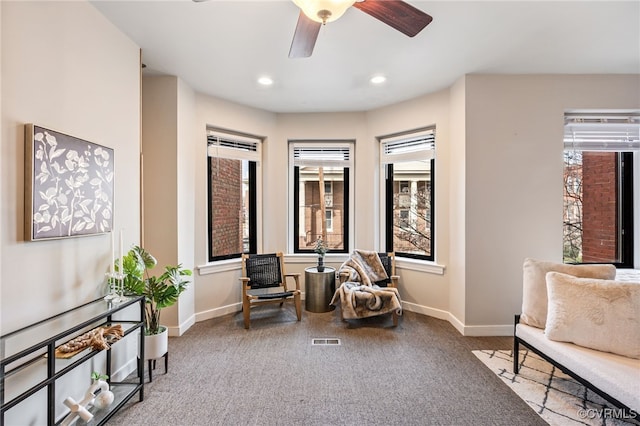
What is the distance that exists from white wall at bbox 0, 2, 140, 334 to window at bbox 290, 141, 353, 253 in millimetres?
2352

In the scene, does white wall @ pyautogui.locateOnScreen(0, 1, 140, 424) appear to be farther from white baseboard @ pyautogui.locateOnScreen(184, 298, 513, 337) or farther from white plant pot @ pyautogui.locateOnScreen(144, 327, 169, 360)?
white baseboard @ pyautogui.locateOnScreen(184, 298, 513, 337)

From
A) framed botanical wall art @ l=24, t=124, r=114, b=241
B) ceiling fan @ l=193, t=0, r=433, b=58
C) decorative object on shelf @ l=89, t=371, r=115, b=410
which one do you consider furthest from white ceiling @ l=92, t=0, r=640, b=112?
decorative object on shelf @ l=89, t=371, r=115, b=410

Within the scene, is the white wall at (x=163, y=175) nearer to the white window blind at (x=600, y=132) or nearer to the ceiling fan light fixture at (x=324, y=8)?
the ceiling fan light fixture at (x=324, y=8)

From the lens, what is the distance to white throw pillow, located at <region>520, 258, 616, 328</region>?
236 centimetres

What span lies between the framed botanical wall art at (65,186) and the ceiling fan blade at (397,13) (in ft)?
6.25

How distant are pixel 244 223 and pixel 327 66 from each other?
7.87 ft

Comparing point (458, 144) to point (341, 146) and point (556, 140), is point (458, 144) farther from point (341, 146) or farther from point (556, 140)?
point (341, 146)

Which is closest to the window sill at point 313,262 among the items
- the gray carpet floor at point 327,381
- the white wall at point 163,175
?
the white wall at point 163,175

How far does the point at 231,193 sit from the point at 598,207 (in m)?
4.55

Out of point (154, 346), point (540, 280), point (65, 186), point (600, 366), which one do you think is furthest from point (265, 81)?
point (600, 366)

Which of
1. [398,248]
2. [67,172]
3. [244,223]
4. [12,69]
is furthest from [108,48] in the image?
[398,248]

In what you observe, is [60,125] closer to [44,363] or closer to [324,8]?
[44,363]

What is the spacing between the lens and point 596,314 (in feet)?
6.59

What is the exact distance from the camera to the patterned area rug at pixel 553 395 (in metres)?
1.91
